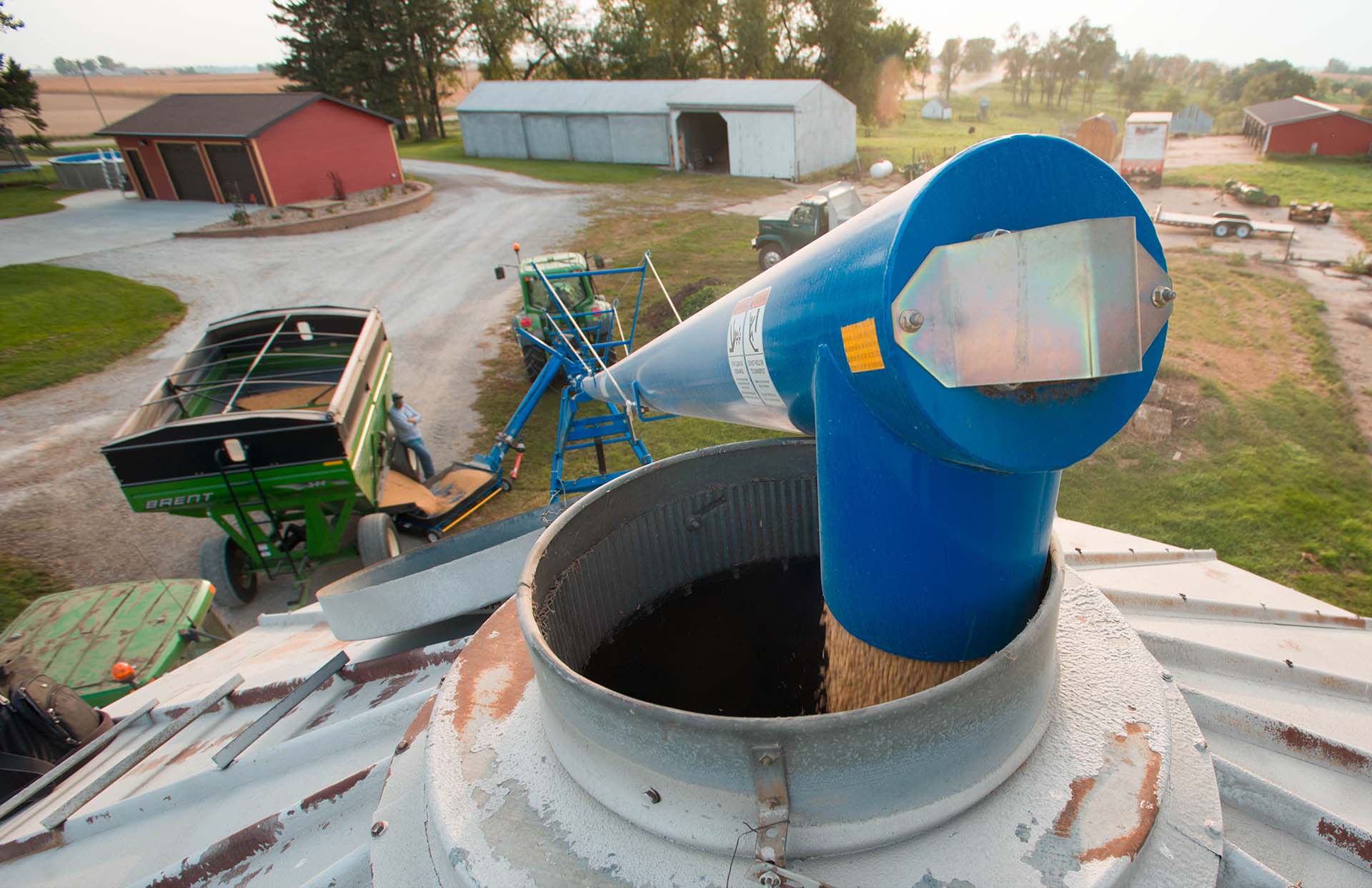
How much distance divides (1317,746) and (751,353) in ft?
7.00

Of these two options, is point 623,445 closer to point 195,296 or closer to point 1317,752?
point 1317,752

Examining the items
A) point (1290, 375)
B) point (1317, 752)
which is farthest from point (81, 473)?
point (1290, 375)

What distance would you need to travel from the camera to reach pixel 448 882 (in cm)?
179

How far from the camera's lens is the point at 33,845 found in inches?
103

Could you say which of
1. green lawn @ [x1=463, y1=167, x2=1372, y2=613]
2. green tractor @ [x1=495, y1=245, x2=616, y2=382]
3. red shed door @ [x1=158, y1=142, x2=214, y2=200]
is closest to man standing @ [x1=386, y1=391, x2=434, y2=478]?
green lawn @ [x1=463, y1=167, x2=1372, y2=613]

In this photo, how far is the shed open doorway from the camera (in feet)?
102

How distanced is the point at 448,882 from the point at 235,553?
701cm

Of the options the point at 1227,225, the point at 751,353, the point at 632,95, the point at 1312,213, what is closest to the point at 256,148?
the point at 632,95

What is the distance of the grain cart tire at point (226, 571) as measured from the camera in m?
7.23

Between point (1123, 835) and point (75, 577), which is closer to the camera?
point (1123, 835)

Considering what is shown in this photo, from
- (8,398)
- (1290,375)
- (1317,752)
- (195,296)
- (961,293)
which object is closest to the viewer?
(961,293)

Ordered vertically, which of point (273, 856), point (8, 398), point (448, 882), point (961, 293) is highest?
point (961, 293)

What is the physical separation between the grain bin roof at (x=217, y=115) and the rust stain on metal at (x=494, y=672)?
89.6 ft

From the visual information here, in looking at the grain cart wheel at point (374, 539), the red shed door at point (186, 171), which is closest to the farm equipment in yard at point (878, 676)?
the grain cart wheel at point (374, 539)
